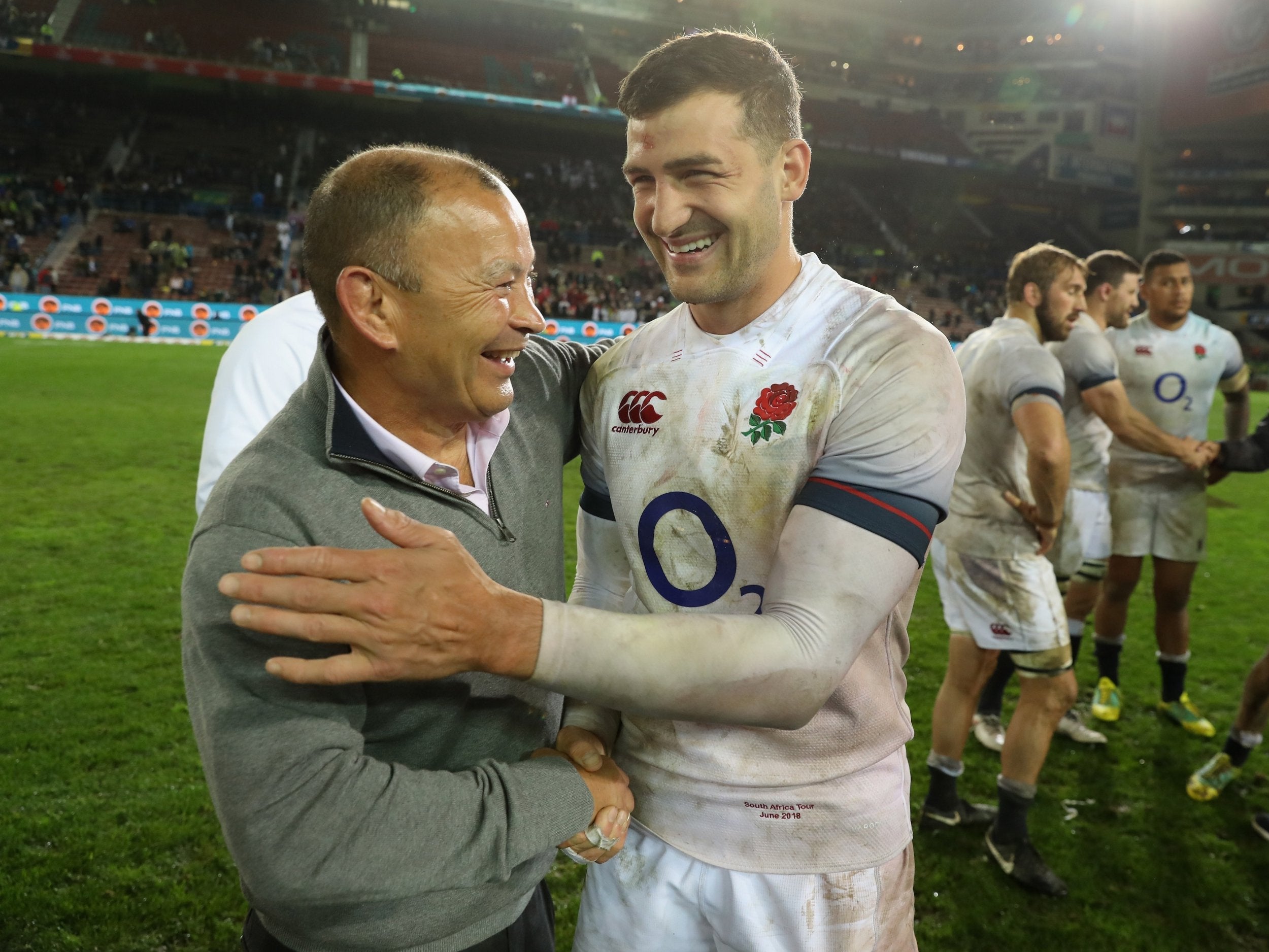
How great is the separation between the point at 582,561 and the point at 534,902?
0.83 m

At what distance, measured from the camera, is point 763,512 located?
190 centimetres

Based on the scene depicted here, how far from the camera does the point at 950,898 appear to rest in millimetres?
3775

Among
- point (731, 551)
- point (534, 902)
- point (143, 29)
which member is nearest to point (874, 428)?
point (731, 551)

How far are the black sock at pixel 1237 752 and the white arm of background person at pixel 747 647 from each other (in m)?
4.02

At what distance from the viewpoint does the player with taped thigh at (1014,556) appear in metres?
3.90

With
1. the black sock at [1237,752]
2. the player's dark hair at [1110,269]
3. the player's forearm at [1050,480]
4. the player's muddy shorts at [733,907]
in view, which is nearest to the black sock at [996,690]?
the black sock at [1237,752]

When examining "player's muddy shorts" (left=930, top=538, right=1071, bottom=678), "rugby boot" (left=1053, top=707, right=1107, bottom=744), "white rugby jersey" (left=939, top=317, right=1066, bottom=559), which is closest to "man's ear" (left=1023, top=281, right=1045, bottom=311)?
"white rugby jersey" (left=939, top=317, right=1066, bottom=559)

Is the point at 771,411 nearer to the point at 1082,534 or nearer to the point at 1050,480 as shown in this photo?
the point at 1050,480

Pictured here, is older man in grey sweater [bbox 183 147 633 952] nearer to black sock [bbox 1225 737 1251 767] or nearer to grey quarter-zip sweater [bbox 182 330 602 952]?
grey quarter-zip sweater [bbox 182 330 602 952]

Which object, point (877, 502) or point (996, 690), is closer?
point (877, 502)

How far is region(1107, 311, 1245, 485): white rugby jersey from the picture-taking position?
5594mm

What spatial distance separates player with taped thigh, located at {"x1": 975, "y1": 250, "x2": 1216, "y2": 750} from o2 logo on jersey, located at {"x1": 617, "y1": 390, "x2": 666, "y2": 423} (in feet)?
12.5

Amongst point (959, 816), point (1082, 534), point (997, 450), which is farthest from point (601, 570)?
point (1082, 534)

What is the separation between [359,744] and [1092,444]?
16.2 feet
